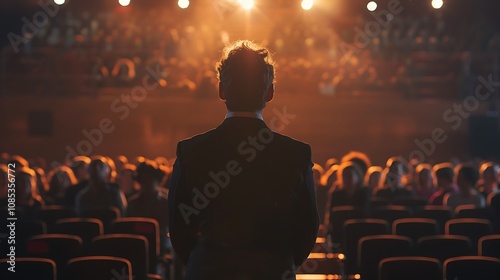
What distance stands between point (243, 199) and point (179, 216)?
10.2 inches

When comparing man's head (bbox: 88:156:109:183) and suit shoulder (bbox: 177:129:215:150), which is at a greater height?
man's head (bbox: 88:156:109:183)

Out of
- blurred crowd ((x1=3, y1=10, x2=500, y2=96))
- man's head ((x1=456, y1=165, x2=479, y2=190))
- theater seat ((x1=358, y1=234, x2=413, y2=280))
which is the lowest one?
theater seat ((x1=358, y1=234, x2=413, y2=280))

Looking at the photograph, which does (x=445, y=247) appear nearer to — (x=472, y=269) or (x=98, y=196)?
(x=472, y=269)

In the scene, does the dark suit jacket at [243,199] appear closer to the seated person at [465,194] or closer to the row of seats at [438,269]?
the row of seats at [438,269]

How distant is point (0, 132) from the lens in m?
21.3

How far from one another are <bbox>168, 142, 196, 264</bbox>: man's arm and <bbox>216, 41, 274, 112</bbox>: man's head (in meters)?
0.28

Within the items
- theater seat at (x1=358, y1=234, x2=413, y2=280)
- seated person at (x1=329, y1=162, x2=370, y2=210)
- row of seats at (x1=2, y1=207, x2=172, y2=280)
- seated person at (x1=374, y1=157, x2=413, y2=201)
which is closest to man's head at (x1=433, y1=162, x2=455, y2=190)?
seated person at (x1=329, y1=162, x2=370, y2=210)

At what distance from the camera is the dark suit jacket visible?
133 inches

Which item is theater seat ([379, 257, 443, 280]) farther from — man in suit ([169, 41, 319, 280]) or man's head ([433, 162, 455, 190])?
man's head ([433, 162, 455, 190])

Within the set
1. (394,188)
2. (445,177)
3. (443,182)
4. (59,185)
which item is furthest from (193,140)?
(59,185)

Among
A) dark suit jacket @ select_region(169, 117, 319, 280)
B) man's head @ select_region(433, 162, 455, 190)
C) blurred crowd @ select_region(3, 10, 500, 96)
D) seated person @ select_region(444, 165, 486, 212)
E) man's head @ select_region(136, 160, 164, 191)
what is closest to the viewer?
dark suit jacket @ select_region(169, 117, 319, 280)

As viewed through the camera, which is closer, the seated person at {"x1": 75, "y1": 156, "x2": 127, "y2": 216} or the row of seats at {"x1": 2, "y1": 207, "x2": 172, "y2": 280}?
the row of seats at {"x1": 2, "y1": 207, "x2": 172, "y2": 280}

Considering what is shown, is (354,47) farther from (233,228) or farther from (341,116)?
(233,228)

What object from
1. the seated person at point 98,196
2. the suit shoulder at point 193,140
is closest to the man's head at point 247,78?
the suit shoulder at point 193,140
